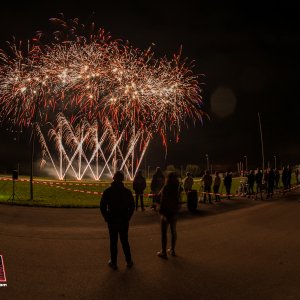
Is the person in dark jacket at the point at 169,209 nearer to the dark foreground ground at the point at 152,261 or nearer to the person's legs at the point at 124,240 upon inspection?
the dark foreground ground at the point at 152,261

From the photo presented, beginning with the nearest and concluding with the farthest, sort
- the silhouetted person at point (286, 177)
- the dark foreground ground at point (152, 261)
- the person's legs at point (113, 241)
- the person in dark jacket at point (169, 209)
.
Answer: the dark foreground ground at point (152, 261)
the person's legs at point (113, 241)
the person in dark jacket at point (169, 209)
the silhouetted person at point (286, 177)

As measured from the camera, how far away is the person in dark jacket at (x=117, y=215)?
23.8 ft

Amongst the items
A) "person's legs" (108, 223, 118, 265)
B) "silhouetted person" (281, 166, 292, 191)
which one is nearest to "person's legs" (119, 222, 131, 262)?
"person's legs" (108, 223, 118, 265)

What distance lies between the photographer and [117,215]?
23.9 ft

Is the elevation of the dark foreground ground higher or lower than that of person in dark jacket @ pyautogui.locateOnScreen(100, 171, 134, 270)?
lower

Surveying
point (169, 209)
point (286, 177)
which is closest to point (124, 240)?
point (169, 209)

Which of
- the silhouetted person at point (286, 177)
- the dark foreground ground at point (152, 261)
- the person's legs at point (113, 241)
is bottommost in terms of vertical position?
the dark foreground ground at point (152, 261)

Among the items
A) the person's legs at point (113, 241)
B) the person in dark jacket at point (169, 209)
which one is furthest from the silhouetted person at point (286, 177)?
the person's legs at point (113, 241)

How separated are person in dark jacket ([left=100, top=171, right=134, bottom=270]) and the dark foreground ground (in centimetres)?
29

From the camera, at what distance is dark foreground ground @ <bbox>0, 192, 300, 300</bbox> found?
19.2 ft

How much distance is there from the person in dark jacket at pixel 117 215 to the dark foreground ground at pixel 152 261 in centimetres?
29

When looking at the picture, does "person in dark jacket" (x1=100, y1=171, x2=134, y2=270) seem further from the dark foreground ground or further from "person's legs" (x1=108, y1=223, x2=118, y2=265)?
the dark foreground ground

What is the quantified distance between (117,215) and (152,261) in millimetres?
1241

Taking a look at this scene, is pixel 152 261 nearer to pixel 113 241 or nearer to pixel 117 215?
pixel 113 241
